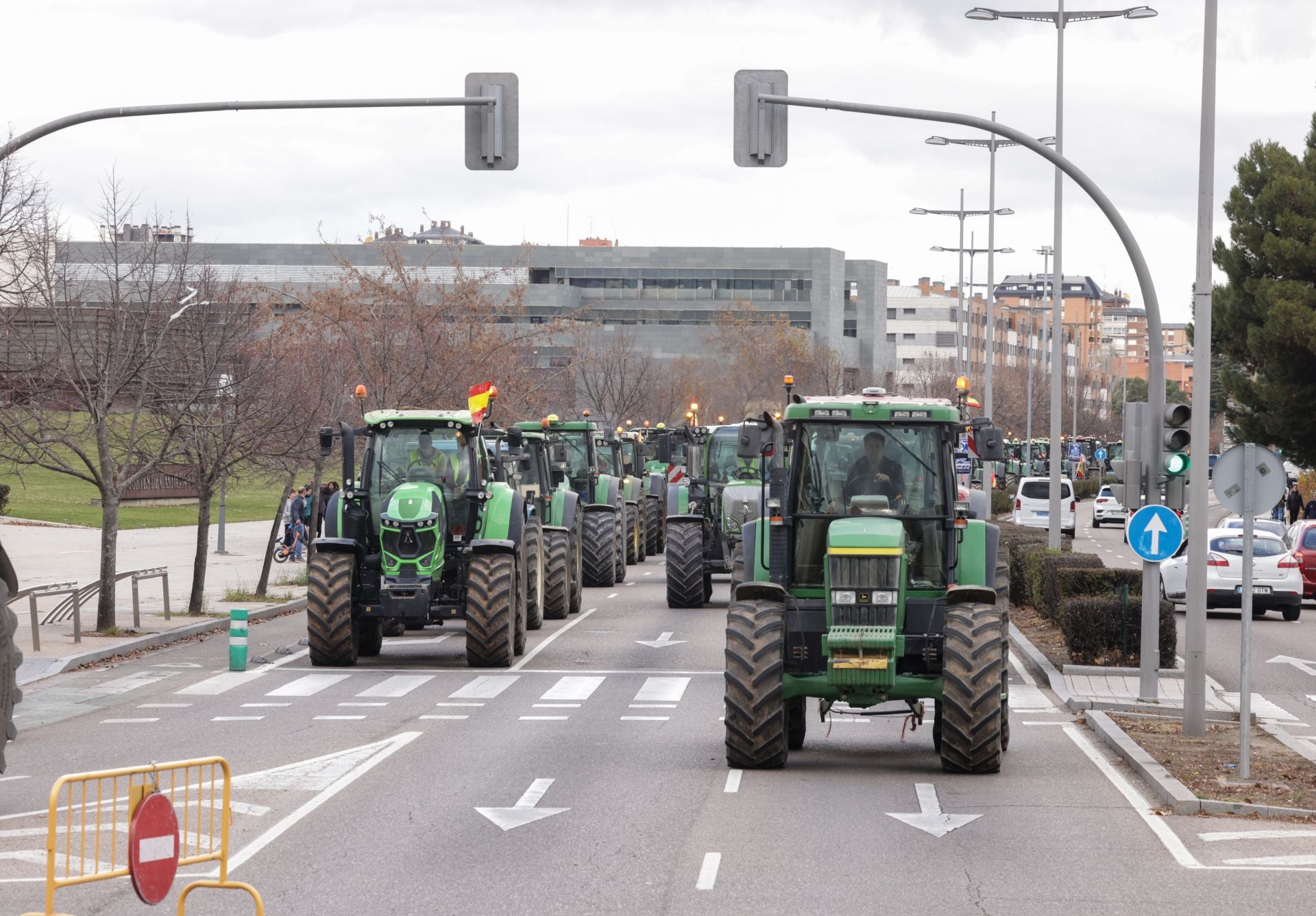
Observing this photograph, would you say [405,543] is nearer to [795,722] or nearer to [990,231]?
[795,722]

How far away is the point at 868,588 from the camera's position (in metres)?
13.9

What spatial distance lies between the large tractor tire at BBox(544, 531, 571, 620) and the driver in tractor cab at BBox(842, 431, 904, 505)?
1300 centimetres

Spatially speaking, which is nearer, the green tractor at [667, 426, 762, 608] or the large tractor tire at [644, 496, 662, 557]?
the green tractor at [667, 426, 762, 608]

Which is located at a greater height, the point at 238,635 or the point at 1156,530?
the point at 1156,530

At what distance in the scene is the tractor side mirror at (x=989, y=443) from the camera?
49.0ft

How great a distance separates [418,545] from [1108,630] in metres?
8.18

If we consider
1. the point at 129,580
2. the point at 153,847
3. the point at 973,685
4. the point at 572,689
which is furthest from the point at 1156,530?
the point at 129,580

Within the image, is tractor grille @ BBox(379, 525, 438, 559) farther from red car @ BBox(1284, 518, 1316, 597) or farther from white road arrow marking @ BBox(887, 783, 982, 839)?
red car @ BBox(1284, 518, 1316, 597)

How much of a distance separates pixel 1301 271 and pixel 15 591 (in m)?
40.3

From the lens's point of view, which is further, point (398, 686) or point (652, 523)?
point (652, 523)

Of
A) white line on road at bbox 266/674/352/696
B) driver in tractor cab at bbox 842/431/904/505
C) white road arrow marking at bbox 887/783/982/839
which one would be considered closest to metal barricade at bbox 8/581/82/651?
white line on road at bbox 266/674/352/696

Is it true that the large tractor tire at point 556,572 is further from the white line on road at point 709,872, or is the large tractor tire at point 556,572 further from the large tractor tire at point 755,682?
the white line on road at point 709,872

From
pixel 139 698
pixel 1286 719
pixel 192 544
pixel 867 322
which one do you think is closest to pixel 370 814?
pixel 139 698

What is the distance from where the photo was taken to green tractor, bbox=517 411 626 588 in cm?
3466
